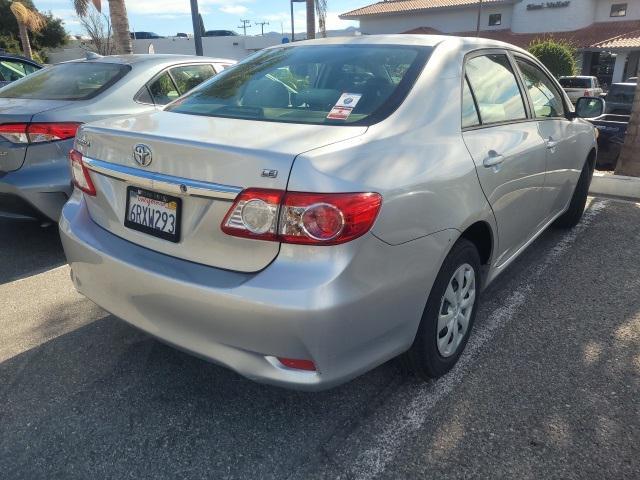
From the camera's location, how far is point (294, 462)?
85.9 inches

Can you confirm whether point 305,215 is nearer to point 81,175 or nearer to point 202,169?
point 202,169

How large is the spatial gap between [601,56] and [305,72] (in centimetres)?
4002

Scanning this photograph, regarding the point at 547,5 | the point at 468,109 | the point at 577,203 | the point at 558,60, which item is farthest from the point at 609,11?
the point at 468,109

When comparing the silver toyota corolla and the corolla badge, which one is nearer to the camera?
the silver toyota corolla

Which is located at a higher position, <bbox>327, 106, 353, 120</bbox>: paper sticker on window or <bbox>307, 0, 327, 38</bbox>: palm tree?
<bbox>307, 0, 327, 38</bbox>: palm tree

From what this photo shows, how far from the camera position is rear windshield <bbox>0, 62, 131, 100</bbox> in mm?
4570

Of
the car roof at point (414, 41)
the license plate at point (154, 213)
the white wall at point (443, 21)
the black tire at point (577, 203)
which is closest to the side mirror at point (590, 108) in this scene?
the black tire at point (577, 203)

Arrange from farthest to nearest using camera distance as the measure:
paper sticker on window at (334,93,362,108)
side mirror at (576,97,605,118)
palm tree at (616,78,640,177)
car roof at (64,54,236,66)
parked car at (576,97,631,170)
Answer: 1. parked car at (576,97,631,170)
2. palm tree at (616,78,640,177)
3. car roof at (64,54,236,66)
4. side mirror at (576,97,605,118)
5. paper sticker on window at (334,93,362,108)

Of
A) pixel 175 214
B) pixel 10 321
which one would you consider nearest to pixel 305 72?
pixel 175 214

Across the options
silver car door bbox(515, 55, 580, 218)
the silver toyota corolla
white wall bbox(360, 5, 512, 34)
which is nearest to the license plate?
the silver toyota corolla

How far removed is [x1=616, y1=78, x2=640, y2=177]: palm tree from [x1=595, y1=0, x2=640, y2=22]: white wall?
3565cm

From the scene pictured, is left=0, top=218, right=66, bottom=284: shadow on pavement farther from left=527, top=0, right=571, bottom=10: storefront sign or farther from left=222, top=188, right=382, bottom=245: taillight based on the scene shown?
left=527, top=0, right=571, bottom=10: storefront sign

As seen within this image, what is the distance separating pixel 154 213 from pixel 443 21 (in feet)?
144

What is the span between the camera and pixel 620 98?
14.0 meters
